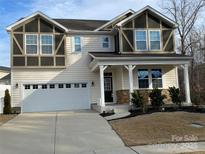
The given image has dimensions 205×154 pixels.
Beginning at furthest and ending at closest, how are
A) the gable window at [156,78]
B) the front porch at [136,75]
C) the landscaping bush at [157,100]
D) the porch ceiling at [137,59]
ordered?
the gable window at [156,78]
the front porch at [136,75]
the porch ceiling at [137,59]
the landscaping bush at [157,100]

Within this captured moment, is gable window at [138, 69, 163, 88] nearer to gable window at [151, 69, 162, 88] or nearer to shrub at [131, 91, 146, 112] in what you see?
gable window at [151, 69, 162, 88]

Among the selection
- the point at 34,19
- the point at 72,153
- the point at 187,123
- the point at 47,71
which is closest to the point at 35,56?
the point at 47,71

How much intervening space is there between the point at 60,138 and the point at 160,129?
13.9 feet

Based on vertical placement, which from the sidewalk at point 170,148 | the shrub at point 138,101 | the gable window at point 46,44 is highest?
the gable window at point 46,44

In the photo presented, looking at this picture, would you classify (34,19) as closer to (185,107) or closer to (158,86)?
(158,86)

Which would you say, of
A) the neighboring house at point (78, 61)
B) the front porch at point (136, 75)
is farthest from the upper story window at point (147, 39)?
the front porch at point (136, 75)

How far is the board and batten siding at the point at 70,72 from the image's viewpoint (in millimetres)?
23125

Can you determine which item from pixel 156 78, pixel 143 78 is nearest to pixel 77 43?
pixel 143 78

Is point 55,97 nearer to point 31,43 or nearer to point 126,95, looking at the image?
point 31,43

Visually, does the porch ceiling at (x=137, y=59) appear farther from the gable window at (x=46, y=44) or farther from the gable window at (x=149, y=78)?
the gable window at (x=46, y=44)

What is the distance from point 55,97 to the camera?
23.7 metres

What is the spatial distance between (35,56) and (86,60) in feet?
13.0

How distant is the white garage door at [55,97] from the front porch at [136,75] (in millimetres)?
1816

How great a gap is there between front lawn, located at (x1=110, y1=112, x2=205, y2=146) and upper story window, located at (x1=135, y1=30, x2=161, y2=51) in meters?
8.21
